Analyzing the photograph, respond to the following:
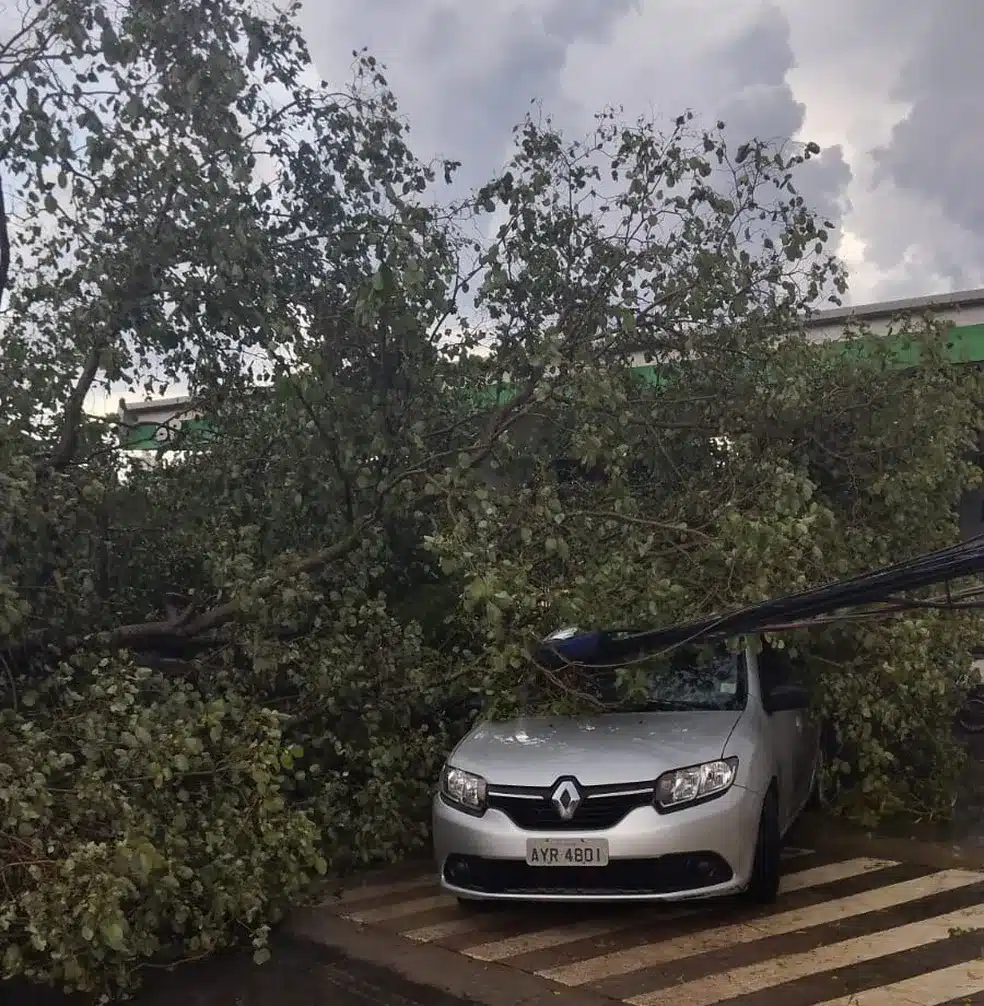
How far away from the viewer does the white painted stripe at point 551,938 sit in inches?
208

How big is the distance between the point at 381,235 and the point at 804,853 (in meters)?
4.54

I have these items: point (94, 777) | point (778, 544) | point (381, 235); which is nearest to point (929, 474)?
point (778, 544)

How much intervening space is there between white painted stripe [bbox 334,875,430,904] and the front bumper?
124 centimetres

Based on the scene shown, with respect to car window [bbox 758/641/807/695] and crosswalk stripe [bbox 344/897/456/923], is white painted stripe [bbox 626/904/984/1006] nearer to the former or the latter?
car window [bbox 758/641/807/695]

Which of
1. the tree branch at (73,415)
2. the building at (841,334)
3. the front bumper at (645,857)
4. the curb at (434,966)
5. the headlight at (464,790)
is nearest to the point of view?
the curb at (434,966)

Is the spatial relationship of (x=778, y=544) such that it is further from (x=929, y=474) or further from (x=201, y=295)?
(x=201, y=295)

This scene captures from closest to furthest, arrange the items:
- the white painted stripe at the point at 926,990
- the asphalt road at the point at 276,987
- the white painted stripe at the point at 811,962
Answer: the white painted stripe at the point at 926,990, the white painted stripe at the point at 811,962, the asphalt road at the point at 276,987

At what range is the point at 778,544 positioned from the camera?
5.64 meters

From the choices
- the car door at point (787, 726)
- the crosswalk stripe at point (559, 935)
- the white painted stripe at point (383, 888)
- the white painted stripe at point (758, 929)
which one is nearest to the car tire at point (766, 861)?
the white painted stripe at point (758, 929)

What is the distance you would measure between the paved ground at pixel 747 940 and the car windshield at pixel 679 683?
1080 millimetres

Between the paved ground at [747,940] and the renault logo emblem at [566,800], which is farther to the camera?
the renault logo emblem at [566,800]

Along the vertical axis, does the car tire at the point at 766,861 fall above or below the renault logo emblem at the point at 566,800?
below

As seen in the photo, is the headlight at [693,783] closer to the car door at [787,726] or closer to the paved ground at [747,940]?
the paved ground at [747,940]

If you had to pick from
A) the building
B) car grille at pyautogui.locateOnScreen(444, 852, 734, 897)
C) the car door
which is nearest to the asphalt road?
car grille at pyautogui.locateOnScreen(444, 852, 734, 897)
